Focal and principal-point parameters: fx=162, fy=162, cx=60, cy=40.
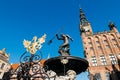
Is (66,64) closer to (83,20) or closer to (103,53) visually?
(103,53)

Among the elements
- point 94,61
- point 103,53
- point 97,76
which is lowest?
point 97,76

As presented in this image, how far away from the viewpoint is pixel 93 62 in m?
34.5

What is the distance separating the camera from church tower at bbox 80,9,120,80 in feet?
106

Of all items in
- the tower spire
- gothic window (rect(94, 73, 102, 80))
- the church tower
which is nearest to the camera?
gothic window (rect(94, 73, 102, 80))

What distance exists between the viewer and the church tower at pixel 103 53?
32312 mm

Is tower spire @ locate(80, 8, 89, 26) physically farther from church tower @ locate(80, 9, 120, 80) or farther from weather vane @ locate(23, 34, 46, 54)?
weather vane @ locate(23, 34, 46, 54)

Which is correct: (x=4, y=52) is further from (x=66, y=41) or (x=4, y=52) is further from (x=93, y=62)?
(x=66, y=41)

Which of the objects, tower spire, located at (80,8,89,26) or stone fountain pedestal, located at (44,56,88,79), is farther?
tower spire, located at (80,8,89,26)

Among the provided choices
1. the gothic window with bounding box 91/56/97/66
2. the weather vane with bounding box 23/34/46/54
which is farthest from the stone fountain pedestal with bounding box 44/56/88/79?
the gothic window with bounding box 91/56/97/66

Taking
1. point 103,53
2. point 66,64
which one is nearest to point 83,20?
point 103,53

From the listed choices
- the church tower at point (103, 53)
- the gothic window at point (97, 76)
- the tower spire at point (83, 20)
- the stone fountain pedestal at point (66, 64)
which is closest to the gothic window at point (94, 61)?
the church tower at point (103, 53)

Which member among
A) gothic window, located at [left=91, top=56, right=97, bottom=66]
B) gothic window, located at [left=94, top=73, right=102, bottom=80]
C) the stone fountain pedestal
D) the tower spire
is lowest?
the stone fountain pedestal

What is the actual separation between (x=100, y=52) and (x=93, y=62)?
296cm

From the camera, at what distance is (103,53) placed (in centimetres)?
3538
